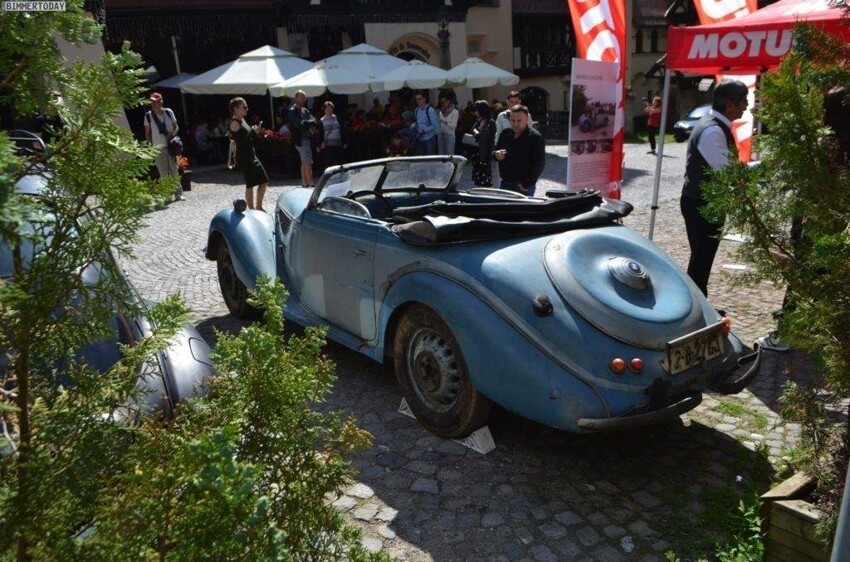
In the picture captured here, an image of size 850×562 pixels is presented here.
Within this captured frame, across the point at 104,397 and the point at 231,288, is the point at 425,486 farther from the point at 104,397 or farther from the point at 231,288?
the point at 231,288

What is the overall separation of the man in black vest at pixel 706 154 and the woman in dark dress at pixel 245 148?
6.20 meters

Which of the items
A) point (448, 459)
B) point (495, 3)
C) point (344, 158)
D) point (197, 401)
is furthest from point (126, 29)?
point (197, 401)

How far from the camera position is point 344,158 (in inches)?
661

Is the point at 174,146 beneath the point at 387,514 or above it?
above

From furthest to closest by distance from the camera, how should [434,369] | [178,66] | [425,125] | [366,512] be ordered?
1. [178,66]
2. [425,125]
3. [434,369]
4. [366,512]

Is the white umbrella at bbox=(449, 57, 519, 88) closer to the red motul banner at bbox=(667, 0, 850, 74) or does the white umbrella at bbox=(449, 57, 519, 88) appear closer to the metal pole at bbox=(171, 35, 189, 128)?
the metal pole at bbox=(171, 35, 189, 128)

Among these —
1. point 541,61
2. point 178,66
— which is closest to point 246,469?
point 178,66

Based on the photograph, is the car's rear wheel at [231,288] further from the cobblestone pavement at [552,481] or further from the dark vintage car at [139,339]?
the dark vintage car at [139,339]

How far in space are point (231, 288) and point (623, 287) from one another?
389 cm

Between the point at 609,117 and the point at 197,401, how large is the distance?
6564 mm

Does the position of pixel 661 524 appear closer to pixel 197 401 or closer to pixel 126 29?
pixel 197 401

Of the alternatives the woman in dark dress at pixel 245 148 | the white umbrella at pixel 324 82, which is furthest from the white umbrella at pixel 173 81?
the woman in dark dress at pixel 245 148

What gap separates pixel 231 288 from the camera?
20.6ft

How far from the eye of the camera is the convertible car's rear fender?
18.7ft
